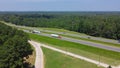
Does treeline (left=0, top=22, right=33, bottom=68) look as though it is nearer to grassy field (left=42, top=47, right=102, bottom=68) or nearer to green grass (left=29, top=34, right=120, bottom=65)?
grassy field (left=42, top=47, right=102, bottom=68)

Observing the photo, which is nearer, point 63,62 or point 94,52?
point 63,62

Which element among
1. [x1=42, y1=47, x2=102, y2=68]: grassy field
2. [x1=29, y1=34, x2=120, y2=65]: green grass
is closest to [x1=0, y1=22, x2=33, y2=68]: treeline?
[x1=42, y1=47, x2=102, y2=68]: grassy field

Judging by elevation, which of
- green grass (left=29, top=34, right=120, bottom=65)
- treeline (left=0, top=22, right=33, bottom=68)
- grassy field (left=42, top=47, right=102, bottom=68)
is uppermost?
treeline (left=0, top=22, right=33, bottom=68)

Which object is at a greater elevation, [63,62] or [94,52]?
[63,62]

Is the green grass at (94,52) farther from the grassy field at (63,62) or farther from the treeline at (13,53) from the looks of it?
the treeline at (13,53)

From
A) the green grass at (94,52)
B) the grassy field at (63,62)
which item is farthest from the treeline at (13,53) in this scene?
the green grass at (94,52)

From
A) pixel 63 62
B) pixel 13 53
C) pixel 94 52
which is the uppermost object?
pixel 13 53

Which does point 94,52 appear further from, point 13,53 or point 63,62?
point 13,53

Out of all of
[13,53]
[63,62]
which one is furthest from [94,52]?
[13,53]

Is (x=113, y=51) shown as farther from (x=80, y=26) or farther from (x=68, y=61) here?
(x=80, y=26)
